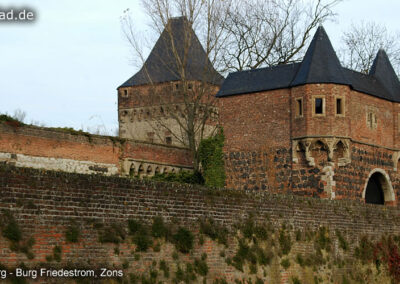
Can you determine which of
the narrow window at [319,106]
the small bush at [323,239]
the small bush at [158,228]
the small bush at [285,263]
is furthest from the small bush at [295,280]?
the narrow window at [319,106]

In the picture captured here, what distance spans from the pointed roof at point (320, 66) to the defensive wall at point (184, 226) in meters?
6.21

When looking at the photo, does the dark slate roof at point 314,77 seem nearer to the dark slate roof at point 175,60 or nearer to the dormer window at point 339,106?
the dormer window at point 339,106

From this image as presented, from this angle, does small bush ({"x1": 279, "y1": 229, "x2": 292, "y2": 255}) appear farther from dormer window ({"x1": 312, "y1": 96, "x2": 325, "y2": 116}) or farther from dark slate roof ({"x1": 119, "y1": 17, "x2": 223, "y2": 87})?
dark slate roof ({"x1": 119, "y1": 17, "x2": 223, "y2": 87})

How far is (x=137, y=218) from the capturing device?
49.9 ft

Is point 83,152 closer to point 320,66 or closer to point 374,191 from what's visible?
point 320,66

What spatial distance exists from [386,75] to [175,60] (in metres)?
12.1

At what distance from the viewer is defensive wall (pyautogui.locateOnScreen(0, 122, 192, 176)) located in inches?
1081

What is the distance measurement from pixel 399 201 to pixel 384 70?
18.4 ft

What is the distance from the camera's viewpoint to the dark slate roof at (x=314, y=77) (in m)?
28.9

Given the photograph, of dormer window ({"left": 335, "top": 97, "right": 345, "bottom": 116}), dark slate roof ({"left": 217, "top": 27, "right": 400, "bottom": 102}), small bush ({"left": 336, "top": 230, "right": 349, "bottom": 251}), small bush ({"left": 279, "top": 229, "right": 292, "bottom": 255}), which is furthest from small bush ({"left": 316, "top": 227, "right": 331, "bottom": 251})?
dark slate roof ({"left": 217, "top": 27, "right": 400, "bottom": 102})

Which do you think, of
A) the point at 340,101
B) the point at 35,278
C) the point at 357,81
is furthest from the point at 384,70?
the point at 35,278

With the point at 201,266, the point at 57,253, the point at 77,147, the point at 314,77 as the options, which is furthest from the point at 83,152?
the point at 57,253

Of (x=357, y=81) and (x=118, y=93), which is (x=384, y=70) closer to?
(x=357, y=81)

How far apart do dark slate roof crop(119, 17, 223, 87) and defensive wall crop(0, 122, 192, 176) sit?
183 inches
